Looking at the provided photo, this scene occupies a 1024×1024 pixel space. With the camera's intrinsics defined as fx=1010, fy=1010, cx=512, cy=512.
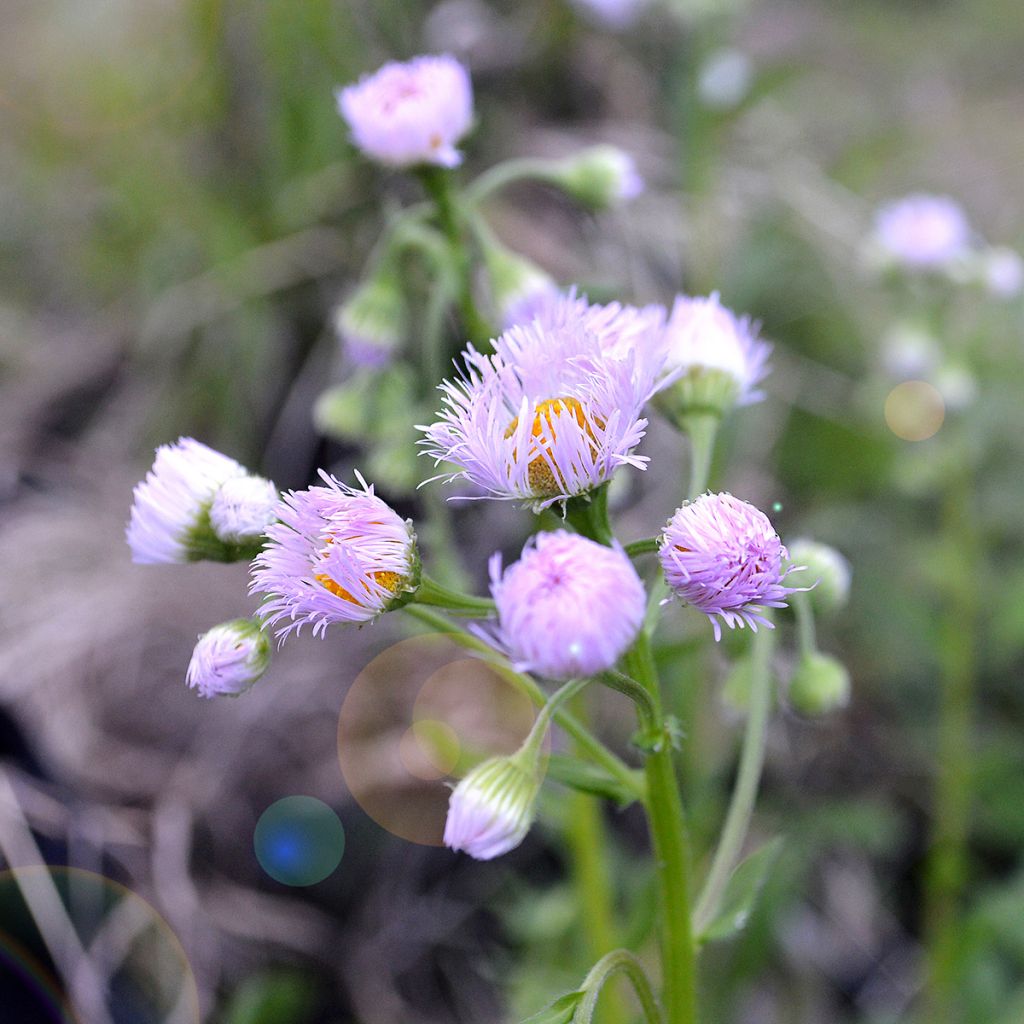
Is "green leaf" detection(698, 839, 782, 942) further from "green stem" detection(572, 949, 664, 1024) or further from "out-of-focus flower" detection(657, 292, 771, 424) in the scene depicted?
"out-of-focus flower" detection(657, 292, 771, 424)

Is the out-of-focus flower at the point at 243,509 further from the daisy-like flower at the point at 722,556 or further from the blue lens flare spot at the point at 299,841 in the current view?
the blue lens flare spot at the point at 299,841

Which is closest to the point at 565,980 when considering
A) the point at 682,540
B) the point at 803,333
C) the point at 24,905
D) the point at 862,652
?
the point at 24,905

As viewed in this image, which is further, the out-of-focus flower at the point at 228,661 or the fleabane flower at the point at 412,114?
the fleabane flower at the point at 412,114

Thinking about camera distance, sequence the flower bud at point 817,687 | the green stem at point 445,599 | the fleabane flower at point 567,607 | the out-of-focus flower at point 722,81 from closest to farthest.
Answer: the fleabane flower at point 567,607 < the green stem at point 445,599 < the flower bud at point 817,687 < the out-of-focus flower at point 722,81

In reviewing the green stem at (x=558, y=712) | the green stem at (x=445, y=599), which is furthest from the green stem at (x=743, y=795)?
the green stem at (x=445, y=599)

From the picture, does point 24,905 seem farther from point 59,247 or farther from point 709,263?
point 59,247

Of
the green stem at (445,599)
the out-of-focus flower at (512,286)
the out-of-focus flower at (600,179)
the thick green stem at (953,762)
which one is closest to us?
the green stem at (445,599)

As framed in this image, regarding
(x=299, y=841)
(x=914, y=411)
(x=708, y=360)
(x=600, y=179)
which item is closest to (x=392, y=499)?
(x=299, y=841)
